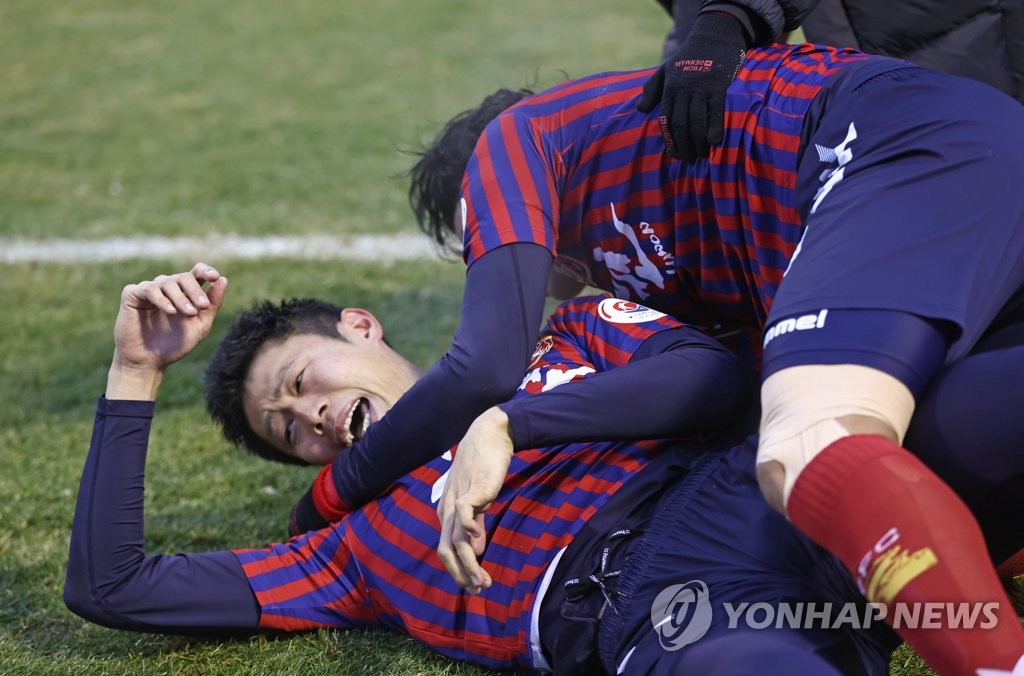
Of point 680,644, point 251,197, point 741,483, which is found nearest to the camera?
point 680,644

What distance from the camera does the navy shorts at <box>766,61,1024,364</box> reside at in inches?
71.2

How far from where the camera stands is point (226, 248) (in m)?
5.71

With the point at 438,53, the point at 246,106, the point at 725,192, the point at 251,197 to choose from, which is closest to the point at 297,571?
the point at 725,192

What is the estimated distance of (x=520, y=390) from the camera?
2.49 meters

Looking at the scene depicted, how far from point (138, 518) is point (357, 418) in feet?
1.89

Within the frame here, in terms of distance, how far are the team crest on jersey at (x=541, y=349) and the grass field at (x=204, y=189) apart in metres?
0.64

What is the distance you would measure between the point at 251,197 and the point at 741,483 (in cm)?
500

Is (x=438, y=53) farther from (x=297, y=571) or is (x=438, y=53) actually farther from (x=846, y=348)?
(x=846, y=348)

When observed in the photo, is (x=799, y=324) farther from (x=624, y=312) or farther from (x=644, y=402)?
(x=624, y=312)

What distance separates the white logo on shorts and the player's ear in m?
1.26

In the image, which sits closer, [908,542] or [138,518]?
[908,542]

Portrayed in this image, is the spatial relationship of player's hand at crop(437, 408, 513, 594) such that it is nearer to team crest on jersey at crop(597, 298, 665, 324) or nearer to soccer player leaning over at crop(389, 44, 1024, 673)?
Answer: soccer player leaning over at crop(389, 44, 1024, 673)

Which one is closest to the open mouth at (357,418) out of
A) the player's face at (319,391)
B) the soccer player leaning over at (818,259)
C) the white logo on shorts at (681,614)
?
the player's face at (319,391)

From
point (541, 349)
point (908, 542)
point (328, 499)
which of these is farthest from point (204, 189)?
point (908, 542)
